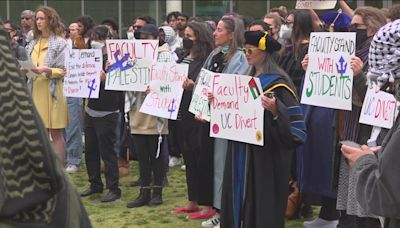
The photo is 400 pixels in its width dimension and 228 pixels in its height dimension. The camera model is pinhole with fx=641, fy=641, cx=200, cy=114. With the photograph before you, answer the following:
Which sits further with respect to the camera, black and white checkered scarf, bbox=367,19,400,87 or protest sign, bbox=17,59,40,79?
protest sign, bbox=17,59,40,79

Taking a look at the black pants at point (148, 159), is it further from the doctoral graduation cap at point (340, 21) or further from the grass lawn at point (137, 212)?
the doctoral graduation cap at point (340, 21)

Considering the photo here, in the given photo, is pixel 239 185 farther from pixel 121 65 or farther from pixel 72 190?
pixel 72 190

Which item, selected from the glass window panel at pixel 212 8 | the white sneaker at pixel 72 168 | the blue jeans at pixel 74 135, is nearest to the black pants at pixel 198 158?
the blue jeans at pixel 74 135

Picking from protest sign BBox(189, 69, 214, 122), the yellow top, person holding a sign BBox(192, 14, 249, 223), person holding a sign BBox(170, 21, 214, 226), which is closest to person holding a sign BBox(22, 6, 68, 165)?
the yellow top

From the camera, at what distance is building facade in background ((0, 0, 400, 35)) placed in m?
20.5

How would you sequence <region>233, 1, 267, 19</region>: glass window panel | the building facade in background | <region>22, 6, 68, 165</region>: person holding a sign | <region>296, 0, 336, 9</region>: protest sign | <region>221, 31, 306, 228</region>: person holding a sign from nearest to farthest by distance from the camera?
<region>221, 31, 306, 228</region>: person holding a sign < <region>296, 0, 336, 9</region>: protest sign < <region>22, 6, 68, 165</region>: person holding a sign < the building facade in background < <region>233, 1, 267, 19</region>: glass window panel

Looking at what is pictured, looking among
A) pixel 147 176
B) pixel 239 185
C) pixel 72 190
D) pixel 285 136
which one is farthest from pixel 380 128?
pixel 72 190

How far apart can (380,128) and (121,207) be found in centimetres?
331

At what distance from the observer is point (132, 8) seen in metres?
21.0

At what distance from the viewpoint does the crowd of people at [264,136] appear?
2902 millimetres

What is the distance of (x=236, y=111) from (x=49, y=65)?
3.53 meters

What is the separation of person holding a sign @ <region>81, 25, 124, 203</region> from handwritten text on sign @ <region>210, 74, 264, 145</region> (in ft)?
7.15

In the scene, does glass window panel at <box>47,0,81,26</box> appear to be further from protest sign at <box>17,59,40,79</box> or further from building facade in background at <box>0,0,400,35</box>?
protest sign at <box>17,59,40,79</box>

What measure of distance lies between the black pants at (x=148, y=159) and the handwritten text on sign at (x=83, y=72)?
719 millimetres
